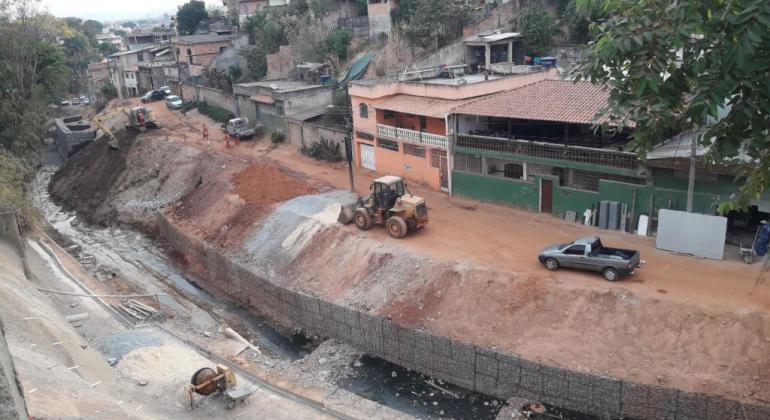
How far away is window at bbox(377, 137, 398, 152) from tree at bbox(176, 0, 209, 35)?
6052 centimetres

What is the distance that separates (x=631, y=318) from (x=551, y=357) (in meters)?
3.08

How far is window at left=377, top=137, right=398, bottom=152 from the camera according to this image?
3760cm

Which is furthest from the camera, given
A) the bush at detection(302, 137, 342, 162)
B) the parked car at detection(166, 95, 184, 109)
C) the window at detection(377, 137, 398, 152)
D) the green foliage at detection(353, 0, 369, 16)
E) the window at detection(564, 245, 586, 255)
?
the green foliage at detection(353, 0, 369, 16)

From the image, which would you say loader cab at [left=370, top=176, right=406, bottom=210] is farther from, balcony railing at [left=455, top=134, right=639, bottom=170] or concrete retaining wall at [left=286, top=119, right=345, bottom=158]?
concrete retaining wall at [left=286, top=119, right=345, bottom=158]

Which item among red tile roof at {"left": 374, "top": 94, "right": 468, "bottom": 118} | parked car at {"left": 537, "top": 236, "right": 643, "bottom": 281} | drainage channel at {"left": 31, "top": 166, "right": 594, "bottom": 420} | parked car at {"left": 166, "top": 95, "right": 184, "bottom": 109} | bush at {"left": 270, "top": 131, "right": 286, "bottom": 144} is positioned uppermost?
red tile roof at {"left": 374, "top": 94, "right": 468, "bottom": 118}

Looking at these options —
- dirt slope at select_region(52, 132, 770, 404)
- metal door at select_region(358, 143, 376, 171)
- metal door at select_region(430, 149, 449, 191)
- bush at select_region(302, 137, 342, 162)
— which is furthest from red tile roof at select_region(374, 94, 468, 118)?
dirt slope at select_region(52, 132, 770, 404)

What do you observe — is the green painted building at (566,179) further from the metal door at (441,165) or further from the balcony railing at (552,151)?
the metal door at (441,165)

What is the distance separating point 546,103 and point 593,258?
11181mm

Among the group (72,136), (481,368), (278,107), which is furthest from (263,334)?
(72,136)

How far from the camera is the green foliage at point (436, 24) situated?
52.3 meters

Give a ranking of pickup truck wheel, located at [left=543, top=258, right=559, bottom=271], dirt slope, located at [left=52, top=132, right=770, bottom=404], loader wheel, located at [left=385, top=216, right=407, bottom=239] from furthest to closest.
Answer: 1. loader wheel, located at [left=385, top=216, right=407, bottom=239]
2. pickup truck wheel, located at [left=543, top=258, right=559, bottom=271]
3. dirt slope, located at [left=52, top=132, right=770, bottom=404]

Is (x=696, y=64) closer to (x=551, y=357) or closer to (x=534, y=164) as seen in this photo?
(x=551, y=357)

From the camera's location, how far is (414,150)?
119 feet

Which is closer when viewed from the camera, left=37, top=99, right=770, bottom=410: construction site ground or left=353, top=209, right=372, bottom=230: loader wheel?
left=37, top=99, right=770, bottom=410: construction site ground
